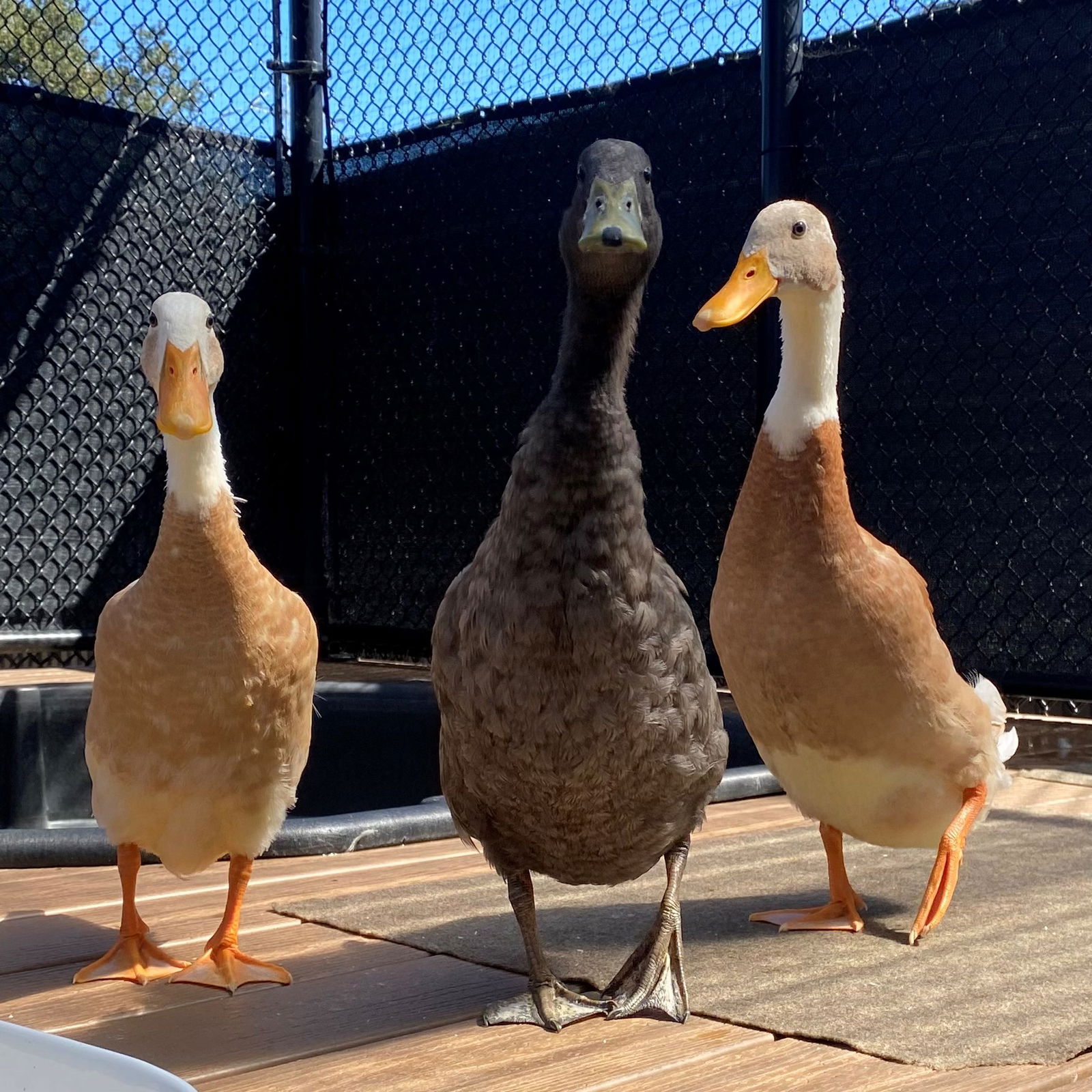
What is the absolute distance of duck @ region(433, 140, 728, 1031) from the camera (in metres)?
1.58

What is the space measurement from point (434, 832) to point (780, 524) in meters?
0.97

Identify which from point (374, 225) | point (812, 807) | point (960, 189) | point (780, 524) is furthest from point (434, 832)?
point (374, 225)

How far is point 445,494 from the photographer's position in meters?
5.01

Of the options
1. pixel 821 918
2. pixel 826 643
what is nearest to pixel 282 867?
pixel 821 918

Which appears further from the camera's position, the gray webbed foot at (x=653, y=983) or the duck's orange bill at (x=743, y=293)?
the duck's orange bill at (x=743, y=293)

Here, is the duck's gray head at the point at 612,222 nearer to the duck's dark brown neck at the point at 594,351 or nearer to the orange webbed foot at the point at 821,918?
the duck's dark brown neck at the point at 594,351

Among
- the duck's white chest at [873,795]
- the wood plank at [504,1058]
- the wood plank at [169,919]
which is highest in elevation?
the duck's white chest at [873,795]

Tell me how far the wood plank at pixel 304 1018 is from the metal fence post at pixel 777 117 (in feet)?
8.09

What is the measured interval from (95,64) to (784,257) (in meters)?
3.80

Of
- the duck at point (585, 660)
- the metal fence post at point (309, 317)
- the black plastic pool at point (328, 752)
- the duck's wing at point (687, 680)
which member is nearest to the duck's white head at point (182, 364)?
the duck at point (585, 660)

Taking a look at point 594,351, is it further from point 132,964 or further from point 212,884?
point 212,884

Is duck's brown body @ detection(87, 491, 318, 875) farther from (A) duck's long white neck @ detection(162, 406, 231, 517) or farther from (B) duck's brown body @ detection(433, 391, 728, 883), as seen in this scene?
(B) duck's brown body @ detection(433, 391, 728, 883)

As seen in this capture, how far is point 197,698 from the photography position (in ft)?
5.91

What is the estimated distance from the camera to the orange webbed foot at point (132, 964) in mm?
1791
